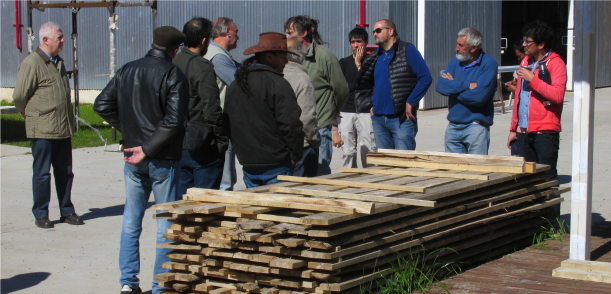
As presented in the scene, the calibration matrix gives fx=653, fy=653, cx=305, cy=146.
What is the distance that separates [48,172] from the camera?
256 inches

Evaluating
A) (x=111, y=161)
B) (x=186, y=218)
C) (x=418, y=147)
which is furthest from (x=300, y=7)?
(x=186, y=218)

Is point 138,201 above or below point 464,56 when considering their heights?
below

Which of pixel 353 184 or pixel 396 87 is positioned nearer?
pixel 353 184

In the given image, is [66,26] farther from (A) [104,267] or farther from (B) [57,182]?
(A) [104,267]

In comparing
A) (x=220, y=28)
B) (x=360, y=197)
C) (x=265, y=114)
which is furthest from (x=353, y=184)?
(x=220, y=28)

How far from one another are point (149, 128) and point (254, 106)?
2.44 ft

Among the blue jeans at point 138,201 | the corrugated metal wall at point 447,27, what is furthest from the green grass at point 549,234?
the corrugated metal wall at point 447,27

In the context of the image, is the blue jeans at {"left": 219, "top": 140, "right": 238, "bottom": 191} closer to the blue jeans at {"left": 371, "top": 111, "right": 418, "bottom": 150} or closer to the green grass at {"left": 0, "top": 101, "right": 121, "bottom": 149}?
the blue jeans at {"left": 371, "top": 111, "right": 418, "bottom": 150}

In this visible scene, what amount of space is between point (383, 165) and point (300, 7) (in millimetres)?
14609

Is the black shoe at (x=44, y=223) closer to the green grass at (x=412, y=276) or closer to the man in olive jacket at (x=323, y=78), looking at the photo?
the man in olive jacket at (x=323, y=78)

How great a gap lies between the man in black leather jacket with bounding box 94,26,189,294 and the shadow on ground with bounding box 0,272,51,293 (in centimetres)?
90

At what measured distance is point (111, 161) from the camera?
35.5 ft

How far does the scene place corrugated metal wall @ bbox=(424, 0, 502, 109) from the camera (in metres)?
18.6

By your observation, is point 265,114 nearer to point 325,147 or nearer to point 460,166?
point 460,166
